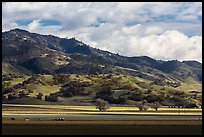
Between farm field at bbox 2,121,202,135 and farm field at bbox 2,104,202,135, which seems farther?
farm field at bbox 2,104,202,135

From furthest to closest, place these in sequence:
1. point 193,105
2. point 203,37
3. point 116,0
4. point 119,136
Result: point 193,105
point 119,136
point 116,0
point 203,37

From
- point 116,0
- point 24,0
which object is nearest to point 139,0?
point 116,0

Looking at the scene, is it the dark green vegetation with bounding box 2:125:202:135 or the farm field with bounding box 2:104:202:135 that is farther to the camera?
the farm field with bounding box 2:104:202:135

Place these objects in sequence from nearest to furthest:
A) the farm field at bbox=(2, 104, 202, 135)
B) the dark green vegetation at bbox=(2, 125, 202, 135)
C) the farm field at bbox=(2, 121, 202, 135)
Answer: the dark green vegetation at bbox=(2, 125, 202, 135), the farm field at bbox=(2, 121, 202, 135), the farm field at bbox=(2, 104, 202, 135)

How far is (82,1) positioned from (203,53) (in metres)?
3.80

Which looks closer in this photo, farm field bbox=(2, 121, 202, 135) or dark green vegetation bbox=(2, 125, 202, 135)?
dark green vegetation bbox=(2, 125, 202, 135)

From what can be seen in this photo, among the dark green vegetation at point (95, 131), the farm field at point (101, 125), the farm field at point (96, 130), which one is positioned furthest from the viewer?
the farm field at point (101, 125)

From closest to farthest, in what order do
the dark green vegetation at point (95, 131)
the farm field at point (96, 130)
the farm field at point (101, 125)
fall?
the dark green vegetation at point (95, 131) → the farm field at point (96, 130) → the farm field at point (101, 125)

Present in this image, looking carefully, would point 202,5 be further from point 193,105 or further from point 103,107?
point 193,105

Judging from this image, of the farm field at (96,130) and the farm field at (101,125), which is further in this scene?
the farm field at (101,125)

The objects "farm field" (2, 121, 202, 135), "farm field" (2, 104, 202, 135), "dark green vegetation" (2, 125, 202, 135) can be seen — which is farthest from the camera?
"farm field" (2, 104, 202, 135)

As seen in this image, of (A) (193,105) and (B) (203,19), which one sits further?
(A) (193,105)

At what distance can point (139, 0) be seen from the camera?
37.1 ft

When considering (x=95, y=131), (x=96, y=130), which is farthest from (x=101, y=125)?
(x=95, y=131)
